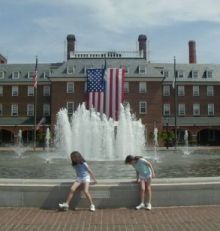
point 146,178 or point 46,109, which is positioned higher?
point 46,109

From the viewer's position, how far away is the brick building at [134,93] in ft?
217

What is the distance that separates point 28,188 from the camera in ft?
35.5

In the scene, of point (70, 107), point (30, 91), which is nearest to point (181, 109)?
point (70, 107)

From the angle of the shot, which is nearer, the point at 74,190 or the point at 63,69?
the point at 74,190

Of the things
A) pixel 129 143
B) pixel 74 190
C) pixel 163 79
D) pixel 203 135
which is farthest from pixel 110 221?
pixel 203 135

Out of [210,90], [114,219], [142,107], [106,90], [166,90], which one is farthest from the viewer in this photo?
[166,90]

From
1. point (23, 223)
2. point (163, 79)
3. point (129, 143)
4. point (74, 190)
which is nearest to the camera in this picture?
point (23, 223)

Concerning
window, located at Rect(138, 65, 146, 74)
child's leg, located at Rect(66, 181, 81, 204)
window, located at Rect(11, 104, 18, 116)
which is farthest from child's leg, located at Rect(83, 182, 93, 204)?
window, located at Rect(11, 104, 18, 116)

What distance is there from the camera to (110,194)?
1085 cm

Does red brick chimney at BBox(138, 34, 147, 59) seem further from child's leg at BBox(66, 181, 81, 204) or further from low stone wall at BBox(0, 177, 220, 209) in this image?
child's leg at BBox(66, 181, 81, 204)

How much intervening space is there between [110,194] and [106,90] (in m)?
43.0

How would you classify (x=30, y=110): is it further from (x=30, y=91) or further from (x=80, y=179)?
(x=80, y=179)

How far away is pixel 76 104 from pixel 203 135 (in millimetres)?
18107

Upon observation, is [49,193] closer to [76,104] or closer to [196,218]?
[196,218]
